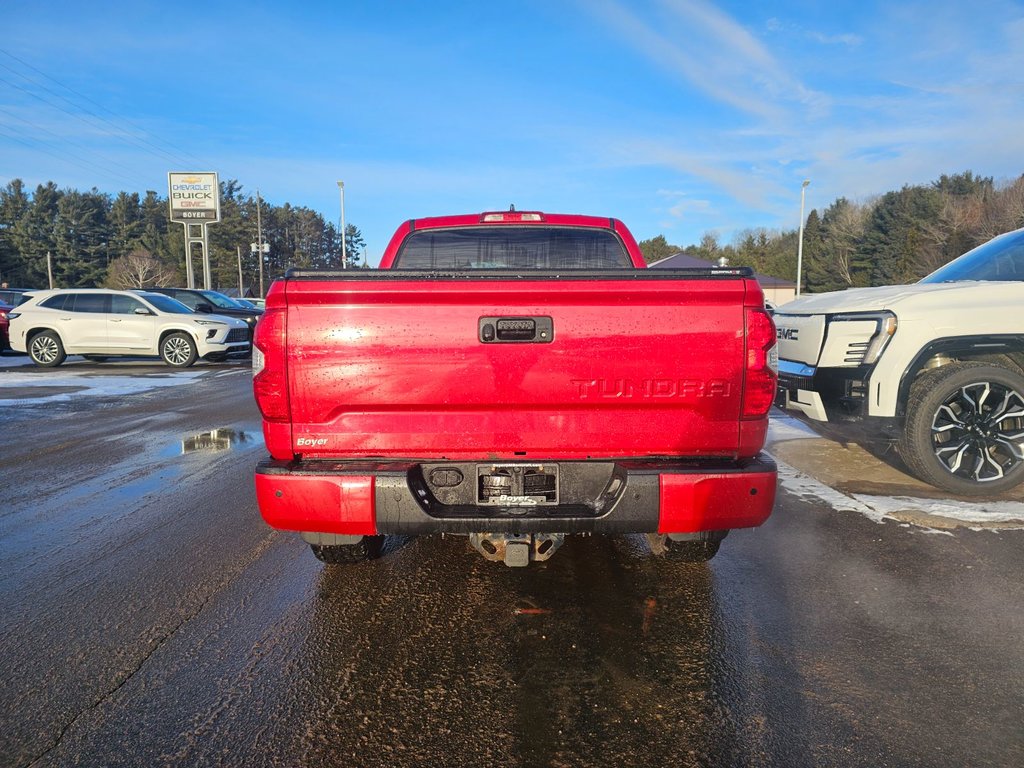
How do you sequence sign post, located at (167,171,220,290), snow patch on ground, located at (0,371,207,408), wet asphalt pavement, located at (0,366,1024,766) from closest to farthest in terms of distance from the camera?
wet asphalt pavement, located at (0,366,1024,766) → snow patch on ground, located at (0,371,207,408) → sign post, located at (167,171,220,290)

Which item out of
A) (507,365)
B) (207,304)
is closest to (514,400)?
(507,365)

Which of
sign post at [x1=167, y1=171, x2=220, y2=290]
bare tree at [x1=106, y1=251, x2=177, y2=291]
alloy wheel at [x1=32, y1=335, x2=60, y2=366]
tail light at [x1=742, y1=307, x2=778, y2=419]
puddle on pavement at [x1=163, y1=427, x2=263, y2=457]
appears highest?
sign post at [x1=167, y1=171, x2=220, y2=290]

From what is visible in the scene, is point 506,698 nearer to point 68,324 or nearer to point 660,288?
point 660,288

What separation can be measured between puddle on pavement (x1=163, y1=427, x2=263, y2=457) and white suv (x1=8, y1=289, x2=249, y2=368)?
7990 millimetres

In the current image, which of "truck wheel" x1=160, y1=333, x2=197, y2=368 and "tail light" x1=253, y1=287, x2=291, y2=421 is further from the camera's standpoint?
"truck wheel" x1=160, y1=333, x2=197, y2=368

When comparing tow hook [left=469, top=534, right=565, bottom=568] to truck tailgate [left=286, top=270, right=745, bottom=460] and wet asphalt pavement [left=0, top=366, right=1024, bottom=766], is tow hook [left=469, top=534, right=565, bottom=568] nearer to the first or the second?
wet asphalt pavement [left=0, top=366, right=1024, bottom=766]

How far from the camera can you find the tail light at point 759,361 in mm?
2588

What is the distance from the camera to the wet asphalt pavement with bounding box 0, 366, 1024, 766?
2.12 m

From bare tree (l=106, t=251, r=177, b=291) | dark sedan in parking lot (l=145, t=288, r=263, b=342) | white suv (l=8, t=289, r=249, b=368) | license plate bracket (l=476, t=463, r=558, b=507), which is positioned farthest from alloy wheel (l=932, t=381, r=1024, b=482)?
bare tree (l=106, t=251, r=177, b=291)

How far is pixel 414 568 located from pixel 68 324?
14.3 metres

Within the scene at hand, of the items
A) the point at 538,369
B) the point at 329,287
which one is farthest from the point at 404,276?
the point at 538,369

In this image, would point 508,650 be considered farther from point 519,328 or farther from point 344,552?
point 519,328

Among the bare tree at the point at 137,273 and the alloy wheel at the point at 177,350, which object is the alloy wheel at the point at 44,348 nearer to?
the alloy wheel at the point at 177,350

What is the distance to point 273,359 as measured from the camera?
2.54 meters
